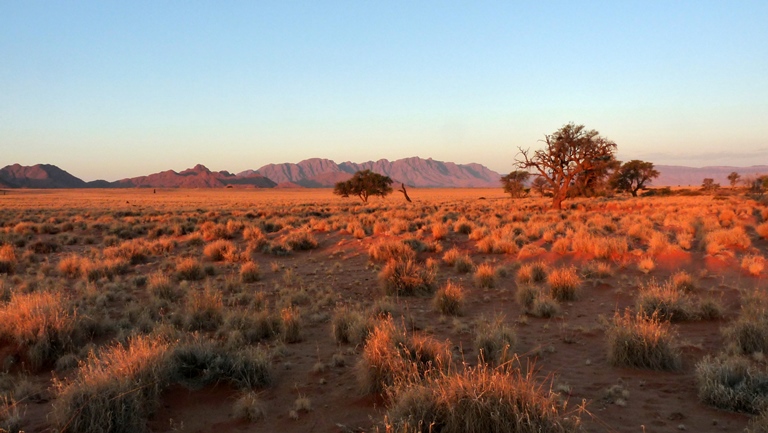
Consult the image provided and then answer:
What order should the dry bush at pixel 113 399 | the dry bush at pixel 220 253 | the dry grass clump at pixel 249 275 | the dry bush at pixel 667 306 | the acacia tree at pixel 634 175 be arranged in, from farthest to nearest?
the acacia tree at pixel 634 175
the dry bush at pixel 220 253
the dry grass clump at pixel 249 275
the dry bush at pixel 667 306
the dry bush at pixel 113 399

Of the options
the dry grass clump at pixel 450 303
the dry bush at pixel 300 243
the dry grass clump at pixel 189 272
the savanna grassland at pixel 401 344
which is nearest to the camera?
the savanna grassland at pixel 401 344

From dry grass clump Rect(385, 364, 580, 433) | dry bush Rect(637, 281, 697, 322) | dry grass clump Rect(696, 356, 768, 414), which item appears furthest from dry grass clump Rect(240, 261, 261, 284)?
dry grass clump Rect(696, 356, 768, 414)

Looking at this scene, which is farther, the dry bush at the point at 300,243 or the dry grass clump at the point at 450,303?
the dry bush at the point at 300,243

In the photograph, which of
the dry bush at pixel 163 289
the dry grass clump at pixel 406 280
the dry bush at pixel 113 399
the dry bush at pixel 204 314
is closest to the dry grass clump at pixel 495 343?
the dry grass clump at pixel 406 280

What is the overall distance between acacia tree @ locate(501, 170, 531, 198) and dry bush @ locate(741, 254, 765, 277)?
63.0 metres

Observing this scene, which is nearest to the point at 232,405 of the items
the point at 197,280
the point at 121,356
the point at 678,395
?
the point at 121,356

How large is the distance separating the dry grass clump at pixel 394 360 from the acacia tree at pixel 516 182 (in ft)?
234

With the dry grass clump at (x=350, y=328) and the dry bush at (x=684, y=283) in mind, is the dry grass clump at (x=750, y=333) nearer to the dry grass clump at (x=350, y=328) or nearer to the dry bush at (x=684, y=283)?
the dry bush at (x=684, y=283)

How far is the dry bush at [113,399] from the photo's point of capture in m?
4.89

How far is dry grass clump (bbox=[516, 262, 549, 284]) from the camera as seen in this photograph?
12.2 metres

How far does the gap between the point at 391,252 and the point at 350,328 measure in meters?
7.45

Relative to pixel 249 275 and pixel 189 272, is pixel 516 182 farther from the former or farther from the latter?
pixel 189 272

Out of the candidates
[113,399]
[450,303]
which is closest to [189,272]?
[450,303]

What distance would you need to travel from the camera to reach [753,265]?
11.8 metres
